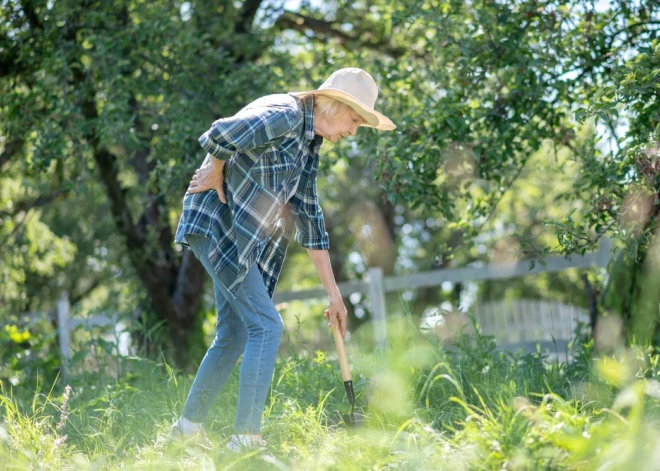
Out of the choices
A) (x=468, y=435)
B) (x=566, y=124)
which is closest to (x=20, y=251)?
(x=566, y=124)

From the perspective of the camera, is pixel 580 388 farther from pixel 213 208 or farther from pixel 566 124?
pixel 566 124

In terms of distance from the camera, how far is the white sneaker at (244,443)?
299cm

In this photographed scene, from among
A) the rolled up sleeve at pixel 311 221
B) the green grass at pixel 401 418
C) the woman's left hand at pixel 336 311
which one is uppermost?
the rolled up sleeve at pixel 311 221

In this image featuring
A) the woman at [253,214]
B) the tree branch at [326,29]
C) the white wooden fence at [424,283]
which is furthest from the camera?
the tree branch at [326,29]

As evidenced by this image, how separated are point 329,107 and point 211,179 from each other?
0.58 m

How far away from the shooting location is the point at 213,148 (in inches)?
117

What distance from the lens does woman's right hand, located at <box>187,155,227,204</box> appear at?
3115 mm

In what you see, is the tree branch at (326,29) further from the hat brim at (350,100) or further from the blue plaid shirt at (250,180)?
the blue plaid shirt at (250,180)

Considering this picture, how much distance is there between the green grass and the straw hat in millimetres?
1119

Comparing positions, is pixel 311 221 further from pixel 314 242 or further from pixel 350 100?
pixel 350 100

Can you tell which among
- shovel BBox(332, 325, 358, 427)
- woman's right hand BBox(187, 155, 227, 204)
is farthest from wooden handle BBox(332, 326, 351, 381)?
woman's right hand BBox(187, 155, 227, 204)

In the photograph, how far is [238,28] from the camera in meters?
7.45

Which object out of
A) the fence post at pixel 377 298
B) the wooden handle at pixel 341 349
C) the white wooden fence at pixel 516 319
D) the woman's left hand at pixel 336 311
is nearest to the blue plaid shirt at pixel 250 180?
the woman's left hand at pixel 336 311

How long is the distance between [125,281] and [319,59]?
3.71 m
